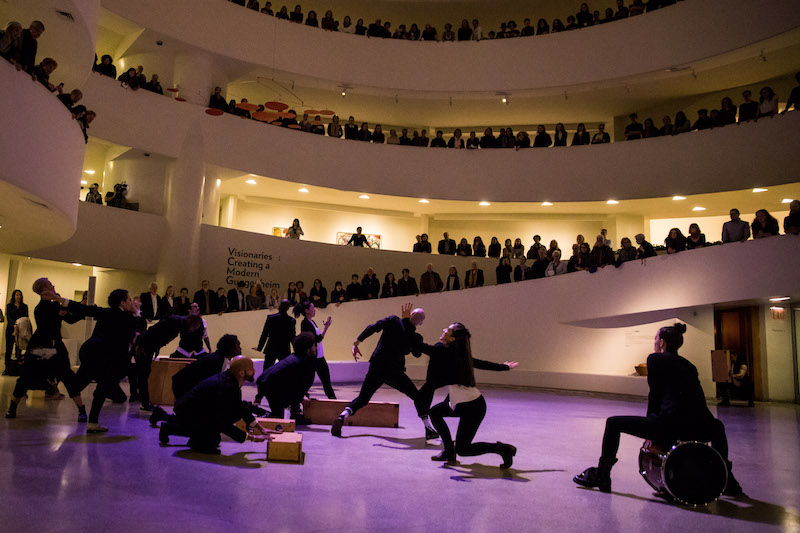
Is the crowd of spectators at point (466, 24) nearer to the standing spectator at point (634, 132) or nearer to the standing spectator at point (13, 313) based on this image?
the standing spectator at point (634, 132)

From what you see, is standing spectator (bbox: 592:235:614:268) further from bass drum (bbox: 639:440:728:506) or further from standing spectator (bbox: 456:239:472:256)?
bass drum (bbox: 639:440:728:506)

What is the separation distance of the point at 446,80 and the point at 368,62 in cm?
261

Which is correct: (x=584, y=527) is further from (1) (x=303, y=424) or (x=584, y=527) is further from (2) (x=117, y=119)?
(2) (x=117, y=119)

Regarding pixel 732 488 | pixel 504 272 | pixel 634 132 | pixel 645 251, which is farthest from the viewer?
pixel 634 132

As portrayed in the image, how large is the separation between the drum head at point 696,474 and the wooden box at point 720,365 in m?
9.18

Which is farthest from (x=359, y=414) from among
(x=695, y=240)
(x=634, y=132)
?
(x=634, y=132)

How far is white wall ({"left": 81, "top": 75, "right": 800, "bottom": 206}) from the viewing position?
16.5m

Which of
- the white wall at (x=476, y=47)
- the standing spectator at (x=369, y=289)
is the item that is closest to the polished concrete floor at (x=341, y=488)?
the standing spectator at (x=369, y=289)

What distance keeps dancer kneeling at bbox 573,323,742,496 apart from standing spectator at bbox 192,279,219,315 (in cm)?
1231

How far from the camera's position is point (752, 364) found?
15023mm

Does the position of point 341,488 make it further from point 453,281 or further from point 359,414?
point 453,281

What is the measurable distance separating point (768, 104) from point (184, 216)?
16066mm

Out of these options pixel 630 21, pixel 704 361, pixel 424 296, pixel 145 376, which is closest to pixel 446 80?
pixel 630 21

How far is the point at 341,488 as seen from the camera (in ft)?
16.2
